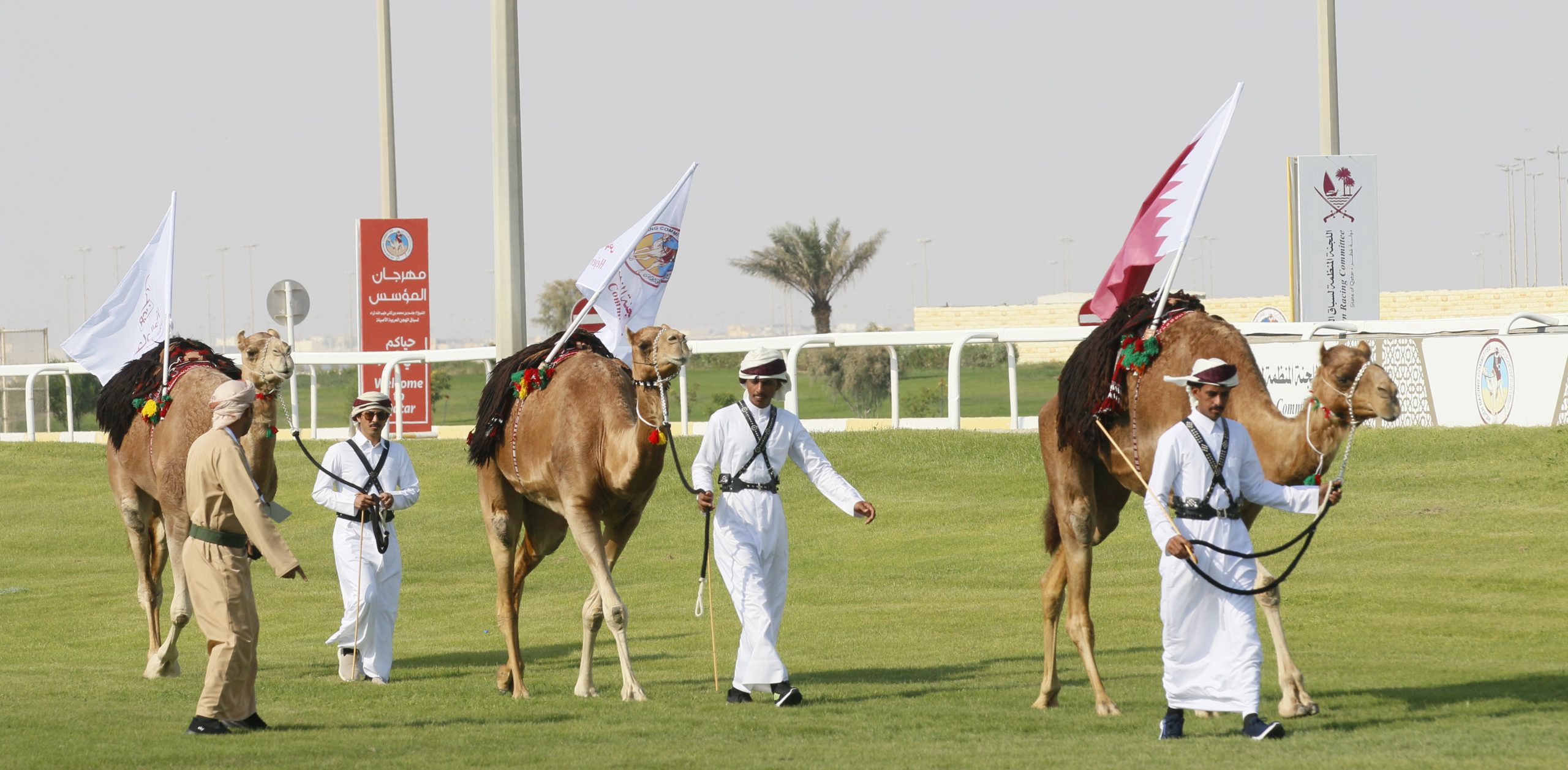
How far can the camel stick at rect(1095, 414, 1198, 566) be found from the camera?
888 centimetres

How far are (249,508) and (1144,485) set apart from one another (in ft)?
16.8

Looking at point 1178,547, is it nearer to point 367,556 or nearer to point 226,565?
point 226,565

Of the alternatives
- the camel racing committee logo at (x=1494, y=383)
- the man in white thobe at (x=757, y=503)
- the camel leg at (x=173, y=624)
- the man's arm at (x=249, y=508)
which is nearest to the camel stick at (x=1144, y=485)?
A: the man in white thobe at (x=757, y=503)

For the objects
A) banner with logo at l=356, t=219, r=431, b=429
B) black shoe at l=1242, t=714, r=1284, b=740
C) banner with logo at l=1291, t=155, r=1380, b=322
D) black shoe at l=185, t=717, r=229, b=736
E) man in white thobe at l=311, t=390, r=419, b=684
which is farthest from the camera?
banner with logo at l=356, t=219, r=431, b=429

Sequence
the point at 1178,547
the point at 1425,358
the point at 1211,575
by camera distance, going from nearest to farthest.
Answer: the point at 1178,547 → the point at 1211,575 → the point at 1425,358

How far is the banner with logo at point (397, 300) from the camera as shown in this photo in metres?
26.7

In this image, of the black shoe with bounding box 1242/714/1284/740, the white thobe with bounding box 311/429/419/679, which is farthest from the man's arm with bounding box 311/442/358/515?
the black shoe with bounding box 1242/714/1284/740

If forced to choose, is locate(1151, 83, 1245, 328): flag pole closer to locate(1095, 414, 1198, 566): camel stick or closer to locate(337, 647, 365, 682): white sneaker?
locate(1095, 414, 1198, 566): camel stick

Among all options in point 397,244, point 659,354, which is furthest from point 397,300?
point 659,354

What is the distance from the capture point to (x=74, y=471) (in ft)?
87.9

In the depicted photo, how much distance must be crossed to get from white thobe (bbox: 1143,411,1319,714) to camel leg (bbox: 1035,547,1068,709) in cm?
135

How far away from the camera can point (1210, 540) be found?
357 inches

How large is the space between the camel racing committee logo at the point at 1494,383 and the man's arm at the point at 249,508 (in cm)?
1647

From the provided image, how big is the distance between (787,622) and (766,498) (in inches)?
174
